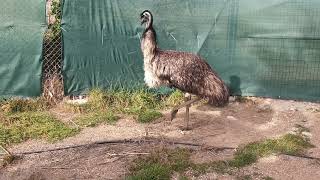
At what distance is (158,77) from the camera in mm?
7121

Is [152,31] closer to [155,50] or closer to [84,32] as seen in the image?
[155,50]

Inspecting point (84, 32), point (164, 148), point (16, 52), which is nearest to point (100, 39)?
point (84, 32)

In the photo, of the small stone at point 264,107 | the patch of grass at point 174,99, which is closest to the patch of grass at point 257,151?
the small stone at point 264,107

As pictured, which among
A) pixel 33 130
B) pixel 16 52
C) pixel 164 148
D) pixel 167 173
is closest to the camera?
pixel 167 173

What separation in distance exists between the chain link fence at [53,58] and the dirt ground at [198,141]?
121 cm

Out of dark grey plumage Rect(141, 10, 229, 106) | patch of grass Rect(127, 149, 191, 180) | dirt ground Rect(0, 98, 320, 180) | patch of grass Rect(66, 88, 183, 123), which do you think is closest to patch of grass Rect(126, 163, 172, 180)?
patch of grass Rect(127, 149, 191, 180)

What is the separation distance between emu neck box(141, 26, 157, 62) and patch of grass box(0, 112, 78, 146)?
4.36ft

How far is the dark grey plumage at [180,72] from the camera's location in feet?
23.0

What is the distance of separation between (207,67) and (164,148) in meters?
1.38

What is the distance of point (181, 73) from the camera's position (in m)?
6.98

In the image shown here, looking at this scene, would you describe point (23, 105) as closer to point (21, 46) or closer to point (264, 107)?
point (21, 46)

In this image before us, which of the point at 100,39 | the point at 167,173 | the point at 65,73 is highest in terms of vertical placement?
the point at 100,39

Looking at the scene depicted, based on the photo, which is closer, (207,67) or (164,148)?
(164,148)

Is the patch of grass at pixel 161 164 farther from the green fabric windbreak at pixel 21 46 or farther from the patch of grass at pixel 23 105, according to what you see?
the green fabric windbreak at pixel 21 46
